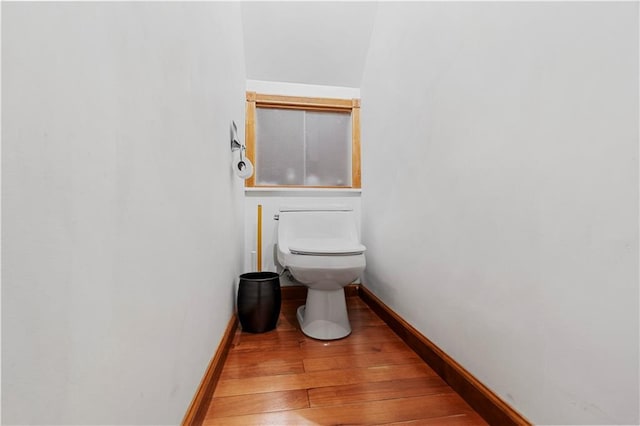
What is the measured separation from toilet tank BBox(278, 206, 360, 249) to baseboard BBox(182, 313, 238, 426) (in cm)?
72

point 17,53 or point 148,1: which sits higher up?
point 148,1

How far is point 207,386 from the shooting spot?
0.88 m

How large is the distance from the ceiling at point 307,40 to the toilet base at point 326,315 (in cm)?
151

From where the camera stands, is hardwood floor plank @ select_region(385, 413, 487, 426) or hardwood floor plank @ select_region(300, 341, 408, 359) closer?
hardwood floor plank @ select_region(385, 413, 487, 426)

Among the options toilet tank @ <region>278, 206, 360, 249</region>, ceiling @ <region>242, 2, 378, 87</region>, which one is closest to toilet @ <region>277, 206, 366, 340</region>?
toilet tank @ <region>278, 206, 360, 249</region>

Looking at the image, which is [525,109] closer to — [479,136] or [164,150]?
[479,136]

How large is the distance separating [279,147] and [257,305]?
1171mm

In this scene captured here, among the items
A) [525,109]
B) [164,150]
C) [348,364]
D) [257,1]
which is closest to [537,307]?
[525,109]

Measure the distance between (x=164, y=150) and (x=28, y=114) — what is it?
33cm

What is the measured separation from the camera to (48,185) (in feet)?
0.98

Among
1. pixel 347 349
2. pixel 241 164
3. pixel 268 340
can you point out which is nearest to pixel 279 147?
pixel 241 164

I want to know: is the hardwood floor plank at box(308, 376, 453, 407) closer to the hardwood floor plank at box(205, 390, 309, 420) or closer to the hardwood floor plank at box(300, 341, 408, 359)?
the hardwood floor plank at box(205, 390, 309, 420)

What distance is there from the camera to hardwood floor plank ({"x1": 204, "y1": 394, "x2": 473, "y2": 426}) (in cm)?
84

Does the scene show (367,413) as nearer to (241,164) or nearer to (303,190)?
(241,164)
